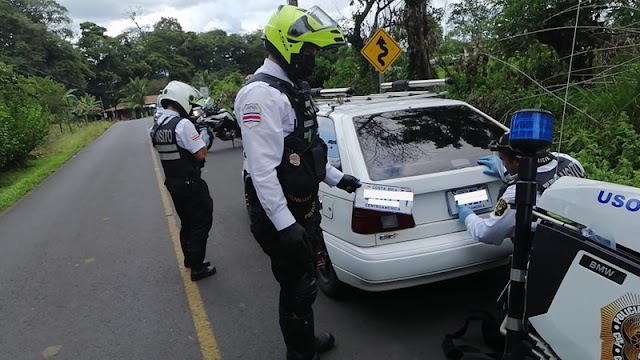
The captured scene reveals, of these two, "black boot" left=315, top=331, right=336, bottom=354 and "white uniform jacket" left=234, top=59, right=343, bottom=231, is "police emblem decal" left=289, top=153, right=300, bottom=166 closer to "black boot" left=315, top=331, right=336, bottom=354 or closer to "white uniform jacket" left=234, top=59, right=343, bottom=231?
"white uniform jacket" left=234, top=59, right=343, bottom=231

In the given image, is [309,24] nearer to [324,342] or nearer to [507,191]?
[507,191]

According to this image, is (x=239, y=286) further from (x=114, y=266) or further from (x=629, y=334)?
(x=629, y=334)

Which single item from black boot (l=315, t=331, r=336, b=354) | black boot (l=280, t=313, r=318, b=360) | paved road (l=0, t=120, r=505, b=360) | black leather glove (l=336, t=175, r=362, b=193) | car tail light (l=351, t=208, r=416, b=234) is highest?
black leather glove (l=336, t=175, r=362, b=193)

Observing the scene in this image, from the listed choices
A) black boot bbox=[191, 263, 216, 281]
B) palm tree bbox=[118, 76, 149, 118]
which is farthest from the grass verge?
palm tree bbox=[118, 76, 149, 118]

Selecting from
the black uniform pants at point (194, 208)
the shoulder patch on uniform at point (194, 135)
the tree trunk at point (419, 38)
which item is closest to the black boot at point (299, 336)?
the black uniform pants at point (194, 208)

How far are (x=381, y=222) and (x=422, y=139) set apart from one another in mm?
827

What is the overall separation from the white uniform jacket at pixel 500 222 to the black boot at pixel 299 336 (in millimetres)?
1127

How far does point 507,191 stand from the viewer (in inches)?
103

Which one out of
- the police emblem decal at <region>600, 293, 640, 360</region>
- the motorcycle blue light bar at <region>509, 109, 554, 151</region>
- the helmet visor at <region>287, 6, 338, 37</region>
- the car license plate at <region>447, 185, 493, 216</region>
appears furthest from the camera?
the car license plate at <region>447, 185, 493, 216</region>

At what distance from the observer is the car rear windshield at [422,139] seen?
324 centimetres

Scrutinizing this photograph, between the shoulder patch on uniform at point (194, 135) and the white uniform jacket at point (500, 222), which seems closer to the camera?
the white uniform jacket at point (500, 222)

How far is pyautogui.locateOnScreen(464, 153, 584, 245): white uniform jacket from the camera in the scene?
257cm

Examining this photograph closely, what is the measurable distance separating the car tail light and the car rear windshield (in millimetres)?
286

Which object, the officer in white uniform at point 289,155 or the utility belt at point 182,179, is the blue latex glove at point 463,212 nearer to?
the officer in white uniform at point 289,155
